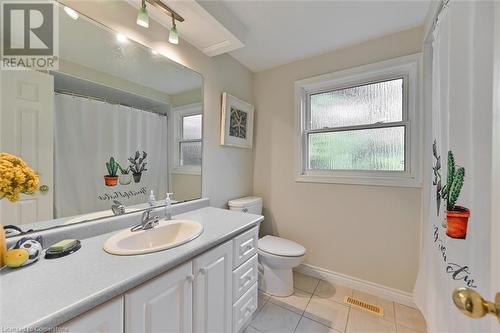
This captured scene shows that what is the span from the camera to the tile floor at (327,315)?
146 cm

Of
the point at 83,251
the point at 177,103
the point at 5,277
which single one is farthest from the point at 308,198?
the point at 5,277

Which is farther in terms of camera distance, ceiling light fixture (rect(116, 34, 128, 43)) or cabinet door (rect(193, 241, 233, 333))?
ceiling light fixture (rect(116, 34, 128, 43))

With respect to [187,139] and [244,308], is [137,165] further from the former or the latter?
[244,308]

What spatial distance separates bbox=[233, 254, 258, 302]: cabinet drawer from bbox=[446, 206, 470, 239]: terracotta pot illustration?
107 cm

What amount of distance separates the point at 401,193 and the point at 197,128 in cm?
187

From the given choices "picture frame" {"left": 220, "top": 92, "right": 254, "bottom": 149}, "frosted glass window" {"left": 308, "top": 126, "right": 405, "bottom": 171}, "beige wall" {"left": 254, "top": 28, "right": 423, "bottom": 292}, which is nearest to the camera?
"beige wall" {"left": 254, "top": 28, "right": 423, "bottom": 292}

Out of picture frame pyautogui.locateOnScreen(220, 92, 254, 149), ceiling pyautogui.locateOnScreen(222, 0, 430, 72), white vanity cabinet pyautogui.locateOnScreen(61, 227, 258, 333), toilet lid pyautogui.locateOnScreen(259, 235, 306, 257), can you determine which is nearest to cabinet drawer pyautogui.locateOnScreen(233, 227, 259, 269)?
white vanity cabinet pyautogui.locateOnScreen(61, 227, 258, 333)

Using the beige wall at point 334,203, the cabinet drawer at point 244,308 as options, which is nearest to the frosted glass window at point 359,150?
the beige wall at point 334,203

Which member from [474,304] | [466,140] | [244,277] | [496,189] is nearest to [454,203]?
[466,140]

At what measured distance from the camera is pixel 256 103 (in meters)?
2.44

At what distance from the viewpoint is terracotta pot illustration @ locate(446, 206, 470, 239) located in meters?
0.65

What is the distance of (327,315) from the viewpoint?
1.59 metres

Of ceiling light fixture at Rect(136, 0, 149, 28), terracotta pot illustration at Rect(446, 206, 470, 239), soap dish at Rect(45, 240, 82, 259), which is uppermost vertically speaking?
ceiling light fixture at Rect(136, 0, 149, 28)

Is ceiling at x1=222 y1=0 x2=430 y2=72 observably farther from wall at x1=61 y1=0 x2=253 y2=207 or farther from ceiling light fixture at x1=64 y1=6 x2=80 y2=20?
ceiling light fixture at x1=64 y1=6 x2=80 y2=20
